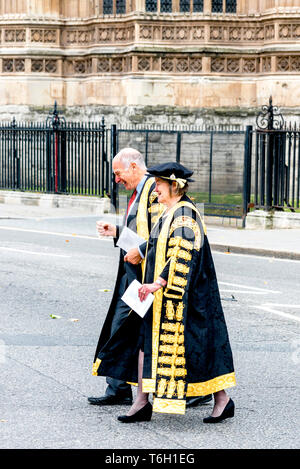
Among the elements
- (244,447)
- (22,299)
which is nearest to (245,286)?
(22,299)

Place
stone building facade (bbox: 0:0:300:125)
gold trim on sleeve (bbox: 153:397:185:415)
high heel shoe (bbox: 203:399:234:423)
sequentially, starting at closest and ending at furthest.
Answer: gold trim on sleeve (bbox: 153:397:185:415)
high heel shoe (bbox: 203:399:234:423)
stone building facade (bbox: 0:0:300:125)

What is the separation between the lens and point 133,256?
6012 mm

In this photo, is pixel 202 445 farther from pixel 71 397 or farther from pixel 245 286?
pixel 245 286

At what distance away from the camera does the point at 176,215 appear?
227 inches

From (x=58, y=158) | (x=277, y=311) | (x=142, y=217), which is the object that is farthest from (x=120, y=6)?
(x=142, y=217)

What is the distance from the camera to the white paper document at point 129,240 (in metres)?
6.06

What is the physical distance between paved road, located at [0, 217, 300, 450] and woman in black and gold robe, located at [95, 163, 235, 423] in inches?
12.5

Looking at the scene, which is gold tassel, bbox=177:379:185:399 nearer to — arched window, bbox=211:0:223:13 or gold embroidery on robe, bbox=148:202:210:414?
gold embroidery on robe, bbox=148:202:210:414

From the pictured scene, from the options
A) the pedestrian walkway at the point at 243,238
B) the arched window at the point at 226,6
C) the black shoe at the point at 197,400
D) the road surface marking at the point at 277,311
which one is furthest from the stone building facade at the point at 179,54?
the black shoe at the point at 197,400

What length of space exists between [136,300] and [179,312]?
11.4 inches

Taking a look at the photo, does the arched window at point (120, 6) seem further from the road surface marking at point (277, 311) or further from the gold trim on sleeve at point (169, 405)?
the gold trim on sleeve at point (169, 405)

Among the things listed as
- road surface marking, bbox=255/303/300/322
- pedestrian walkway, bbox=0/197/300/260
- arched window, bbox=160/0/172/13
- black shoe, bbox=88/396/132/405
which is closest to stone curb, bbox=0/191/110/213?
pedestrian walkway, bbox=0/197/300/260

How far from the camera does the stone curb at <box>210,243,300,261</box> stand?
1453 cm
